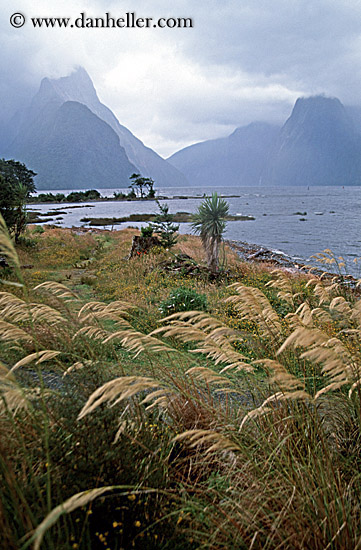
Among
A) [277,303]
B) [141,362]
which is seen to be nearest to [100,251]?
[277,303]

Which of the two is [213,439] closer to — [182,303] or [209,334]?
[209,334]

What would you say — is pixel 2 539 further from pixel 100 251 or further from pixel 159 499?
pixel 100 251

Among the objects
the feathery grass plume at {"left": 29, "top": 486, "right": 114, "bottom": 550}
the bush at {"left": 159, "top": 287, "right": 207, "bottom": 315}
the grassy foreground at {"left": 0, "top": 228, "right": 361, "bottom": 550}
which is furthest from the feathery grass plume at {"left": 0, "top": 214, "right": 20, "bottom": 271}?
the bush at {"left": 159, "top": 287, "right": 207, "bottom": 315}

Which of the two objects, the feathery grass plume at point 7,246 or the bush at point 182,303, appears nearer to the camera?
the feathery grass plume at point 7,246

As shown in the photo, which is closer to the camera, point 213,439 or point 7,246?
point 7,246

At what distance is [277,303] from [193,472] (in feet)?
25.5

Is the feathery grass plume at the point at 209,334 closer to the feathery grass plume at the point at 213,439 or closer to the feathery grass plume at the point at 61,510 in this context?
the feathery grass plume at the point at 213,439

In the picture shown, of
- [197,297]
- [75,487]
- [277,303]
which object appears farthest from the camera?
[277,303]

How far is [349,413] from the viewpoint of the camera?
3146 mm

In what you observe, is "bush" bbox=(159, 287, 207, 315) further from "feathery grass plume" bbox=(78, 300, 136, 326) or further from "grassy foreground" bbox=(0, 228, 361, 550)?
"feathery grass plume" bbox=(78, 300, 136, 326)

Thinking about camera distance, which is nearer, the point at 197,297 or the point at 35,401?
the point at 35,401

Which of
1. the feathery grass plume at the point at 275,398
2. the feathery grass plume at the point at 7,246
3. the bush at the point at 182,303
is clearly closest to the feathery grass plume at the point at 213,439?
the feathery grass plume at the point at 275,398

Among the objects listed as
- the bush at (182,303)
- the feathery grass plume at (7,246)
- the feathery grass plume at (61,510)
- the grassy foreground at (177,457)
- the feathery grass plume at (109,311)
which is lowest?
the bush at (182,303)

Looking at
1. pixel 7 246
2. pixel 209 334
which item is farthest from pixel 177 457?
pixel 7 246
